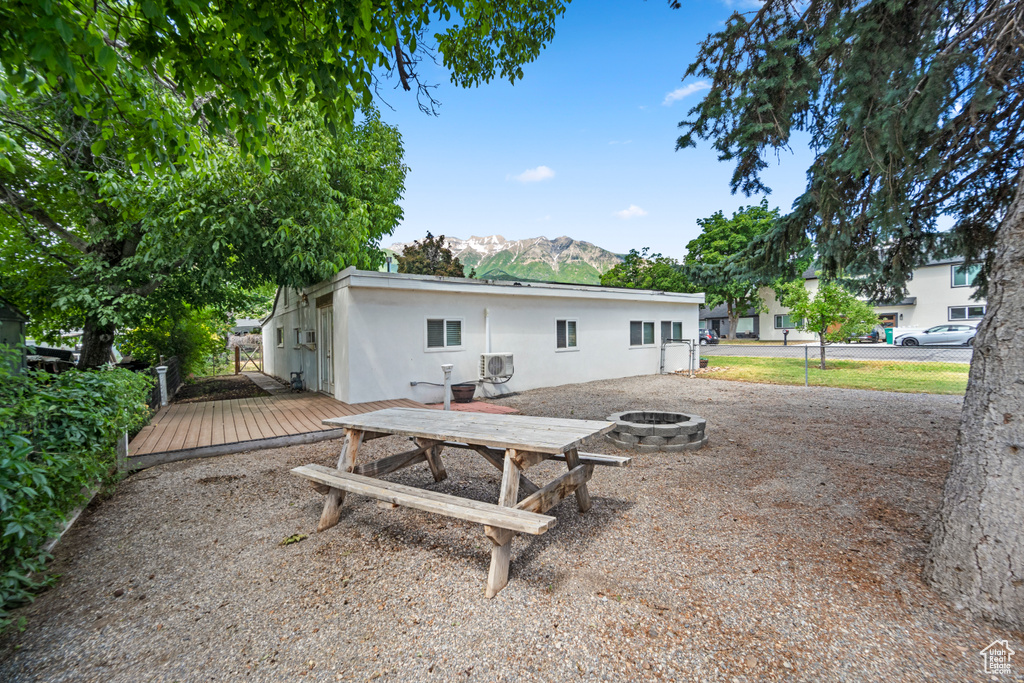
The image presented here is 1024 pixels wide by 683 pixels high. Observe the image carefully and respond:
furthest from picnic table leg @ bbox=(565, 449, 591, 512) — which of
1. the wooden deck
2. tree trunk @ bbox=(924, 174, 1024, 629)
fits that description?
the wooden deck

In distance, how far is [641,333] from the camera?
13.7 meters

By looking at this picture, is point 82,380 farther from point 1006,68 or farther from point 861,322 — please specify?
point 861,322

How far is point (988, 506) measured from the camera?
2.21 m

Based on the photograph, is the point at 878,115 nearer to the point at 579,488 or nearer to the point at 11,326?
the point at 579,488

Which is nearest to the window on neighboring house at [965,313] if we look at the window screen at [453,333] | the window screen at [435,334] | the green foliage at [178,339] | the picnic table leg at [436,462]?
the window screen at [453,333]

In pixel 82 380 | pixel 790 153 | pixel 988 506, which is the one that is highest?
pixel 790 153

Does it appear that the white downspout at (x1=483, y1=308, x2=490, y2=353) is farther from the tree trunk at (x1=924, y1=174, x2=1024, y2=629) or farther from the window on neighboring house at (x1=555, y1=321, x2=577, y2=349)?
the tree trunk at (x1=924, y1=174, x2=1024, y2=629)

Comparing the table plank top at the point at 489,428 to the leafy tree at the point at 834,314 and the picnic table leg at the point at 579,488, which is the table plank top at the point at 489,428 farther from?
the leafy tree at the point at 834,314

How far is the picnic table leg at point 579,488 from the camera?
3.43 metres

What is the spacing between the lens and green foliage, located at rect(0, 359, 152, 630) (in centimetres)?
207

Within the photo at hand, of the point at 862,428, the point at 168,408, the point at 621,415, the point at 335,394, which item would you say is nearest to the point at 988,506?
the point at 621,415

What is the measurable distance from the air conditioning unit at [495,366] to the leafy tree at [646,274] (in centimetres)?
2421

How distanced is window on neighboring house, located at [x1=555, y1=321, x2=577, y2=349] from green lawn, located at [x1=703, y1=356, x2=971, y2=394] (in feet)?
16.4

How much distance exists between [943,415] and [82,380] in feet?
38.8
